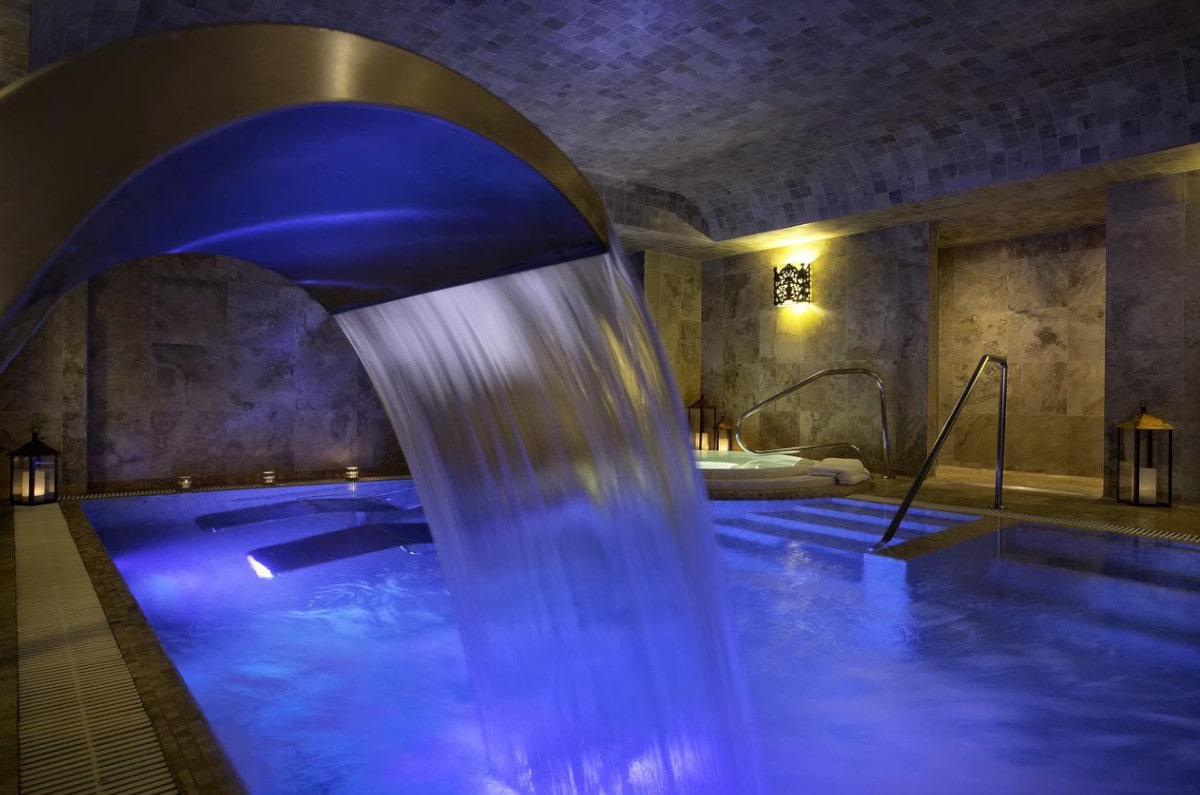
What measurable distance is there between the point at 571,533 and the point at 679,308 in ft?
29.0

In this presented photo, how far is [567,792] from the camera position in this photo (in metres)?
2.10

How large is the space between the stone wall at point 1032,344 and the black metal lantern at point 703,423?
320 cm

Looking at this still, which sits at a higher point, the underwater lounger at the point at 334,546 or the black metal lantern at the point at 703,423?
the black metal lantern at the point at 703,423

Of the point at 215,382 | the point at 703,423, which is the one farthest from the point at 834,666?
the point at 703,423

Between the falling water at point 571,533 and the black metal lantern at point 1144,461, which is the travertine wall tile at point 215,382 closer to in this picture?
the falling water at point 571,533

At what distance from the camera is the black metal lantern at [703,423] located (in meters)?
10.2

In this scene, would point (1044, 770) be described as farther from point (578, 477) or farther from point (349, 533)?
point (349, 533)

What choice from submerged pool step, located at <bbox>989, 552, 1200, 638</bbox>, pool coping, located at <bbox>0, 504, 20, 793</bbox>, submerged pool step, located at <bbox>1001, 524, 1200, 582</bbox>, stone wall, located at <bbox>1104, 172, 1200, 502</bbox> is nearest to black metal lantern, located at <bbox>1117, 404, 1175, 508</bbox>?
stone wall, located at <bbox>1104, 172, 1200, 502</bbox>

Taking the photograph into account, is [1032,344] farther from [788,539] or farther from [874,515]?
[788,539]

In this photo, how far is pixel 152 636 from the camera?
8.07 ft

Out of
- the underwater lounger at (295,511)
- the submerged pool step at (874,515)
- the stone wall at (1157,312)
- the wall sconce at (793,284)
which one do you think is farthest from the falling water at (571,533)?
the wall sconce at (793,284)

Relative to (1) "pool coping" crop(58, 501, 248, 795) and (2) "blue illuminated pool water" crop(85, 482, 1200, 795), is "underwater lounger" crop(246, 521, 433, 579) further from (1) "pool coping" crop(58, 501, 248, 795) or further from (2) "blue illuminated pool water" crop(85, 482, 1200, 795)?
(1) "pool coping" crop(58, 501, 248, 795)

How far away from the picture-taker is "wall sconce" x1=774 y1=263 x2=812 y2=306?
9.41 m

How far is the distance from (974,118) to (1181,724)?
5.72 metres
